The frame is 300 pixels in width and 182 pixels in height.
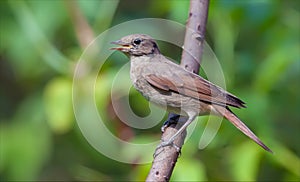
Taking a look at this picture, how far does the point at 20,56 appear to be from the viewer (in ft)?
14.1

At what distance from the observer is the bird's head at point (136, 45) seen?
3.34 m

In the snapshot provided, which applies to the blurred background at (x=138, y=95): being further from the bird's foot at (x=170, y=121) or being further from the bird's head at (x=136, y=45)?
the bird's head at (x=136, y=45)

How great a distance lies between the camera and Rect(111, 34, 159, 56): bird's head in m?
3.34

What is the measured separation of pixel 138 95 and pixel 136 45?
49cm

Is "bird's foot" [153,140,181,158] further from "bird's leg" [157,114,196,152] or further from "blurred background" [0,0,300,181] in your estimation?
"blurred background" [0,0,300,181]

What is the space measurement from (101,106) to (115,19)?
136 cm

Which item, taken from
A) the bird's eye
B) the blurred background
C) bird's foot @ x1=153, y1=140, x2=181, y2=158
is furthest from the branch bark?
the bird's eye

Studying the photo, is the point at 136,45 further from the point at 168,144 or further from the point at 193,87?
the point at 168,144

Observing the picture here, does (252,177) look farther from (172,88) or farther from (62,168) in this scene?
(62,168)

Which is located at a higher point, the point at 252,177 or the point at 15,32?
the point at 15,32

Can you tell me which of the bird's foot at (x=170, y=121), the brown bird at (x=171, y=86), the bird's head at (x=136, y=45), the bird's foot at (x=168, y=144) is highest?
the bird's head at (x=136, y=45)

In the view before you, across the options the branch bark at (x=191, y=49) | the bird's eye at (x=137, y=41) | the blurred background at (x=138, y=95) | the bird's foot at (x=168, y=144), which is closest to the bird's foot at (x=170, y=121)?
the branch bark at (x=191, y=49)

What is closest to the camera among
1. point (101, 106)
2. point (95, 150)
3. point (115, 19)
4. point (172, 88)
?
point (172, 88)

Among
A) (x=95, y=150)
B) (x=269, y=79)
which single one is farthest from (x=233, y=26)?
(x=95, y=150)
